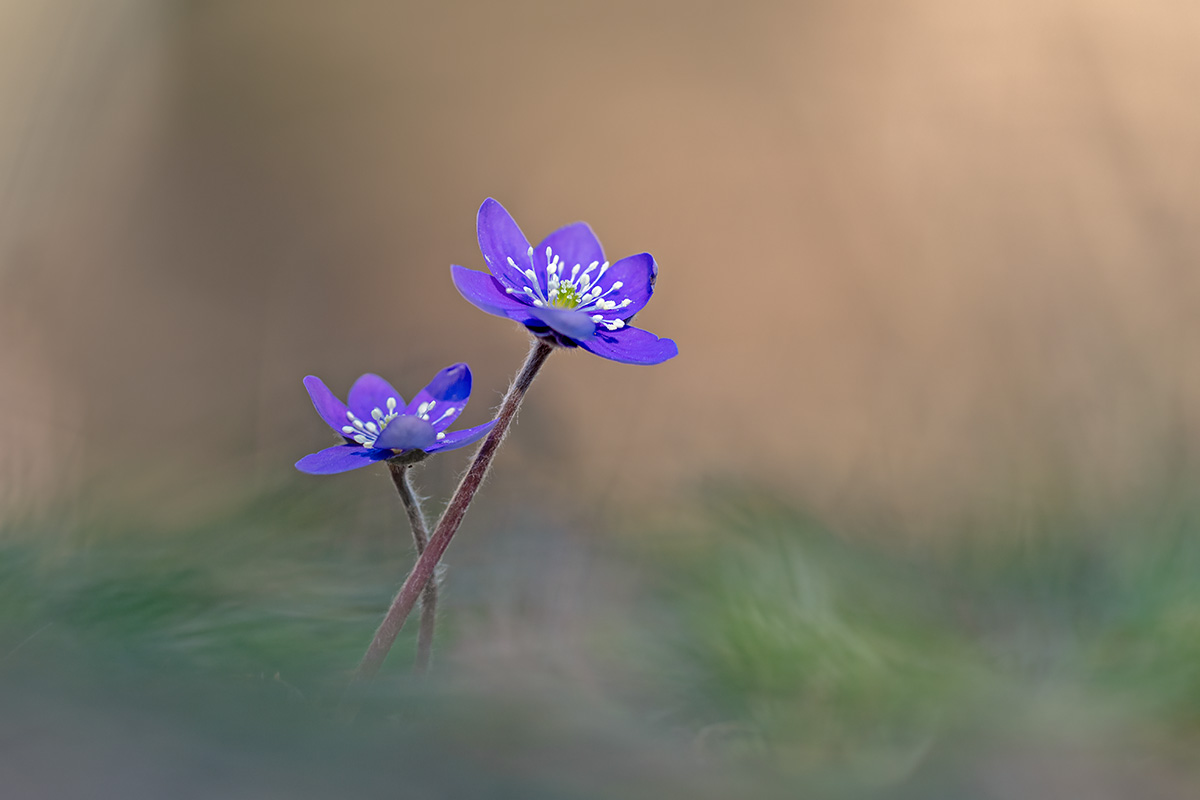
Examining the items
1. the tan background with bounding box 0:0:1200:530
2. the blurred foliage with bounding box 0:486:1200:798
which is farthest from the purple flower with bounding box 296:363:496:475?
the tan background with bounding box 0:0:1200:530

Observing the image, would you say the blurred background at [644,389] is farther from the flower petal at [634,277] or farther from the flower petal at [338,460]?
the flower petal at [634,277]

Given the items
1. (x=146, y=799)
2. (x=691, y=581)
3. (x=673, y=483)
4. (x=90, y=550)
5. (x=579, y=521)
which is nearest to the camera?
(x=146, y=799)

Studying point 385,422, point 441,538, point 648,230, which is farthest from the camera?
point 648,230

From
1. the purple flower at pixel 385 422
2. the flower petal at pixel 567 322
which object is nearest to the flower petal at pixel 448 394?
the purple flower at pixel 385 422

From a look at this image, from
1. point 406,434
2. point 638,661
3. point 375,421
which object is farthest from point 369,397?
point 638,661

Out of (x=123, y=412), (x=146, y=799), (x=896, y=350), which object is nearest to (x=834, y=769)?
(x=146, y=799)

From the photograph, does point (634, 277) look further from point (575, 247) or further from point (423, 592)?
point (423, 592)

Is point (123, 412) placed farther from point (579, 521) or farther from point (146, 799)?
point (146, 799)
